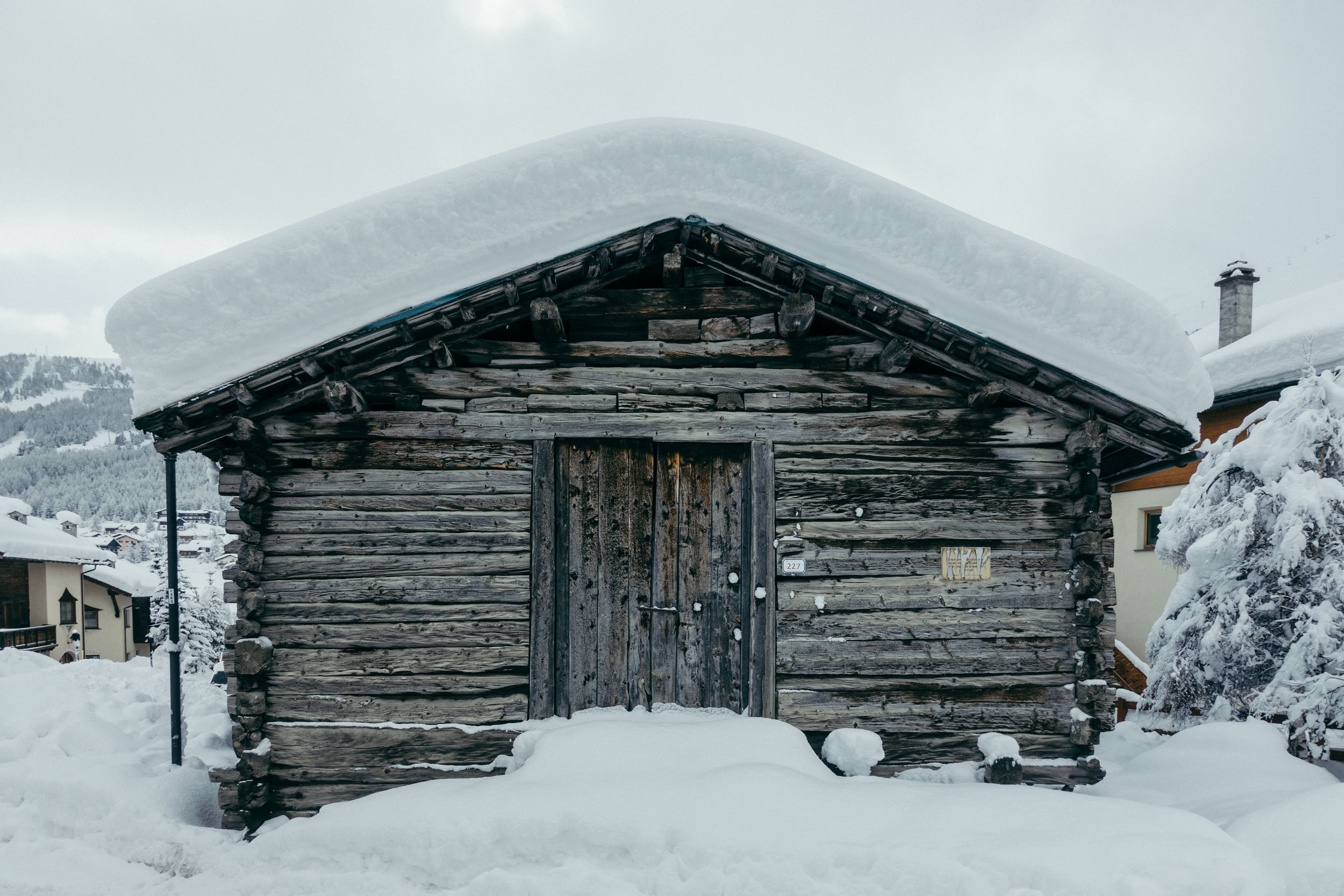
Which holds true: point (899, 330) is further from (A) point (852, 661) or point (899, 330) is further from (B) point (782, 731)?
(B) point (782, 731)

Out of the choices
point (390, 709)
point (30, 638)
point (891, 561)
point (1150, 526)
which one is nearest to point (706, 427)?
point (891, 561)

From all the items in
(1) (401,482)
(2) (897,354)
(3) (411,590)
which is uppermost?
(2) (897,354)

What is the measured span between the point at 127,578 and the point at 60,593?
8261 mm

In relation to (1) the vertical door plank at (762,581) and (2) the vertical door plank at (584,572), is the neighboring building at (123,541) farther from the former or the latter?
(1) the vertical door plank at (762,581)

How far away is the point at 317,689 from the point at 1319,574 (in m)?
10.4

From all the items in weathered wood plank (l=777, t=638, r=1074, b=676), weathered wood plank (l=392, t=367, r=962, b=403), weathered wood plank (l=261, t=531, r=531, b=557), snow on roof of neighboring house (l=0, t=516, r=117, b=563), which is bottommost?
snow on roof of neighboring house (l=0, t=516, r=117, b=563)

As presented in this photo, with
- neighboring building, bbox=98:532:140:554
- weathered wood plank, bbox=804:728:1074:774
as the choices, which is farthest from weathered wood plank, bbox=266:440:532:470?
neighboring building, bbox=98:532:140:554

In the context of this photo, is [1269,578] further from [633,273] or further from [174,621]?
[174,621]

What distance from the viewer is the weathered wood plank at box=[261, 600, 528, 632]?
5.22 metres

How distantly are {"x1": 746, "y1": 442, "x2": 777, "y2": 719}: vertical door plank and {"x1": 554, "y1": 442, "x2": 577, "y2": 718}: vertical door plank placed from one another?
1498mm

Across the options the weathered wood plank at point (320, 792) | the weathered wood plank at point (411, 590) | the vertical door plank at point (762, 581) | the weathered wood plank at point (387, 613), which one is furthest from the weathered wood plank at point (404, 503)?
the weathered wood plank at point (320, 792)

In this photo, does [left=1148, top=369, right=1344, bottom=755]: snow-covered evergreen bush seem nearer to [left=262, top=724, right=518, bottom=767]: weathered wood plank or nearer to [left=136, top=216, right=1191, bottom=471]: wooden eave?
[left=136, top=216, right=1191, bottom=471]: wooden eave

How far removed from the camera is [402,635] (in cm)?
525

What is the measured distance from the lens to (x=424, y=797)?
4.22 meters
